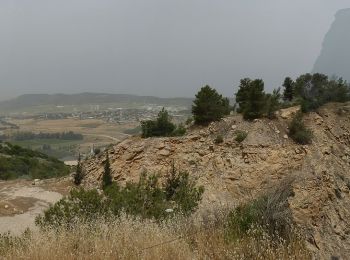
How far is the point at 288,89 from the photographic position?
1076 inches

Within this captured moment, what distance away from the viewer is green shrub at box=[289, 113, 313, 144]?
21078 millimetres

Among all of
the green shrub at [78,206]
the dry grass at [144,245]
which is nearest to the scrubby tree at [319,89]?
the green shrub at [78,206]

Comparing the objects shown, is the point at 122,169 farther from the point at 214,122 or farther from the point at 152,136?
the point at 214,122

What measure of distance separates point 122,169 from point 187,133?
3.99 metres

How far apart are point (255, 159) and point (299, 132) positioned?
105 inches

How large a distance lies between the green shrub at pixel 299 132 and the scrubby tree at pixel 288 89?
18.2ft

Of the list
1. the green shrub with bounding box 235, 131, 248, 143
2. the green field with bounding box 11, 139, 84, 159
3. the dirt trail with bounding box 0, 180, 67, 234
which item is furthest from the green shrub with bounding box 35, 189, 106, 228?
the green field with bounding box 11, 139, 84, 159

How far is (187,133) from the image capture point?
76.1 feet

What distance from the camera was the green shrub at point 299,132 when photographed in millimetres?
21078

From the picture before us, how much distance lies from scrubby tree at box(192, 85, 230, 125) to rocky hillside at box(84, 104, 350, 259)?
1.73ft

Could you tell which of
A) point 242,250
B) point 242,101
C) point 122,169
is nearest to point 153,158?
point 122,169

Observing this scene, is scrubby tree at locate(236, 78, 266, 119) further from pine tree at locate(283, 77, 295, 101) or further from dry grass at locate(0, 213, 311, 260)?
dry grass at locate(0, 213, 311, 260)

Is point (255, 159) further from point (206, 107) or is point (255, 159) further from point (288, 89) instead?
point (288, 89)

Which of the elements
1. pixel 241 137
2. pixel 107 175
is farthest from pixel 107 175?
pixel 241 137
